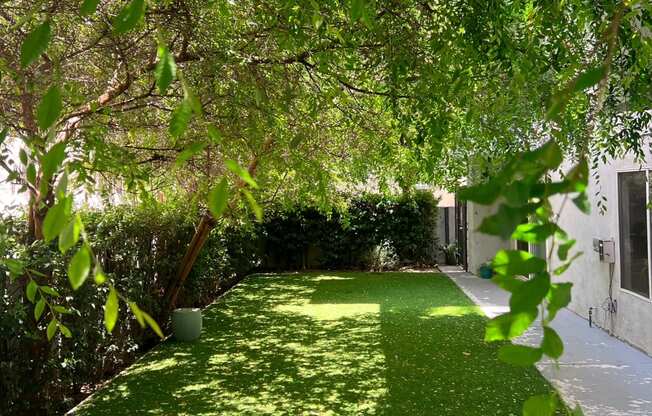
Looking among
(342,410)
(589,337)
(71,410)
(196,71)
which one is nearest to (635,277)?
(589,337)

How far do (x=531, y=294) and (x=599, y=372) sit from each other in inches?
270

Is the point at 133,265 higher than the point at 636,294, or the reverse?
the point at 133,265

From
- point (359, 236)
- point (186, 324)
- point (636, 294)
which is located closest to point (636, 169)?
point (636, 294)

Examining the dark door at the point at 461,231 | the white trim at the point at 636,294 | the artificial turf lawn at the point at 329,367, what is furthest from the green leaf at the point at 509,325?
the dark door at the point at 461,231

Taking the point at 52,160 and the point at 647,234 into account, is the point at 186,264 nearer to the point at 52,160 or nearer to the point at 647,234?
the point at 647,234

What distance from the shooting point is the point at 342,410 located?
5.70 metres

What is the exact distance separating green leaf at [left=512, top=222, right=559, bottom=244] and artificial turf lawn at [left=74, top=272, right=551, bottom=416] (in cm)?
509

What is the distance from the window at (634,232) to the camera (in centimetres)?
749

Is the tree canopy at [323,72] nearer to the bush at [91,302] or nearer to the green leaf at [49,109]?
the bush at [91,302]

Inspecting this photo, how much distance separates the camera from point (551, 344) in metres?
0.81

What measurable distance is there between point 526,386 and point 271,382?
2611 mm

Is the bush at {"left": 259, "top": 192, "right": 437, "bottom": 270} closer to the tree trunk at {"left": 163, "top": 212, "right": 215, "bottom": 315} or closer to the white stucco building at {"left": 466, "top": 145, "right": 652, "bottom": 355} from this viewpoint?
the white stucco building at {"left": 466, "top": 145, "right": 652, "bottom": 355}

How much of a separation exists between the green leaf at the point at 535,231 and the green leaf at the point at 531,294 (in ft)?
0.22

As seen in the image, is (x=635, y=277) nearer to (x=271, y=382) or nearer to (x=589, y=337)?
(x=589, y=337)
